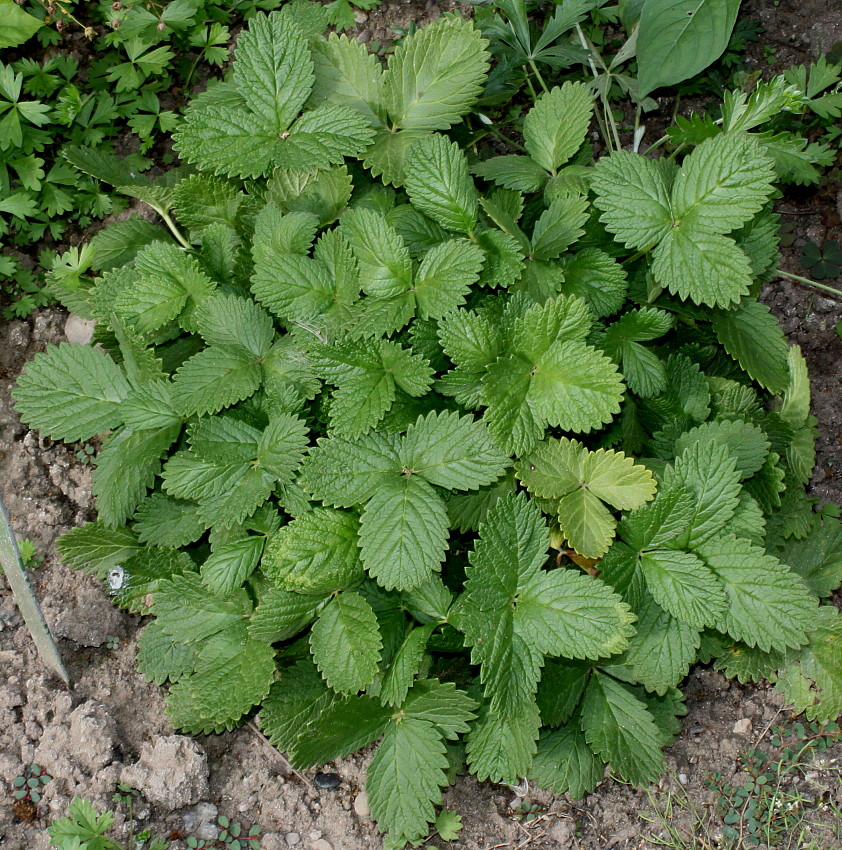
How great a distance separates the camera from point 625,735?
1920mm

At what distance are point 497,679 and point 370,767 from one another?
395 millimetres

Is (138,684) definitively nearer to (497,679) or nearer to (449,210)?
(497,679)

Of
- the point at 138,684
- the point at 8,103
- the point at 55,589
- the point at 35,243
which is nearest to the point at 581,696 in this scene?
the point at 138,684

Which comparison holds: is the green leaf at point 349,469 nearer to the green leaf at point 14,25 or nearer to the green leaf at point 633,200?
the green leaf at point 633,200

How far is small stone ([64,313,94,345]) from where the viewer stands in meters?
2.45

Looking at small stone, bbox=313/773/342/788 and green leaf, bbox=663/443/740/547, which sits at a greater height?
green leaf, bbox=663/443/740/547

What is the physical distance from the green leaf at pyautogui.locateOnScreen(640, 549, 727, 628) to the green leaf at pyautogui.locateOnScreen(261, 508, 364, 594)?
26.6 inches

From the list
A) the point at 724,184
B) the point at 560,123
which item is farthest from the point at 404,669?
the point at 560,123

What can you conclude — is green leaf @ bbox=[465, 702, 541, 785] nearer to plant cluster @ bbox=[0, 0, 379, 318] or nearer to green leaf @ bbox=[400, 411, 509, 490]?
green leaf @ bbox=[400, 411, 509, 490]

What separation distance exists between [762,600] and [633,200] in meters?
0.96

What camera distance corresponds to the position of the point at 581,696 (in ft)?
6.57

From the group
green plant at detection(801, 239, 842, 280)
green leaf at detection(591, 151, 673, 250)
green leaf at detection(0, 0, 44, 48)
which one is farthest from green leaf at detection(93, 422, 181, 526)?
green plant at detection(801, 239, 842, 280)

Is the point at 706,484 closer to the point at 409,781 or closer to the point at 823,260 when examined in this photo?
the point at 409,781

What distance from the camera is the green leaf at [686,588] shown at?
5.75 feet
